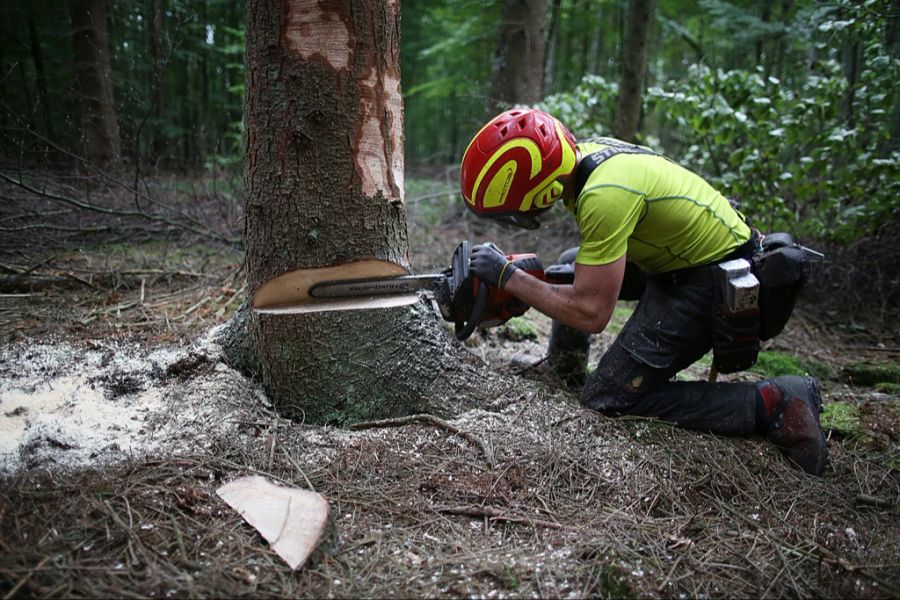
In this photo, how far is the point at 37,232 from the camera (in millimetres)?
4543

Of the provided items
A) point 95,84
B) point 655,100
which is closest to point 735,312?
point 655,100

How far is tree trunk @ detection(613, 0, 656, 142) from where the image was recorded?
21.4 feet

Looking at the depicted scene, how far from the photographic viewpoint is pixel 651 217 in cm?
254

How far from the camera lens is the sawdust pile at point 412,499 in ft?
5.26

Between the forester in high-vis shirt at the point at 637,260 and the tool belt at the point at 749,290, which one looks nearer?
the forester in high-vis shirt at the point at 637,260

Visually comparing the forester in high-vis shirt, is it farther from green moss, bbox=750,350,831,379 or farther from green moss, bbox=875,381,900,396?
green moss, bbox=875,381,900,396

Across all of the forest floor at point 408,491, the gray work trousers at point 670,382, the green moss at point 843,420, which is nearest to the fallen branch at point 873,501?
the forest floor at point 408,491

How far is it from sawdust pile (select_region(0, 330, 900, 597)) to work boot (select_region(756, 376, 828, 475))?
118 millimetres

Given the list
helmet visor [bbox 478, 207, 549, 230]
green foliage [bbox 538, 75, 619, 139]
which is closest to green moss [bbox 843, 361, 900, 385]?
helmet visor [bbox 478, 207, 549, 230]

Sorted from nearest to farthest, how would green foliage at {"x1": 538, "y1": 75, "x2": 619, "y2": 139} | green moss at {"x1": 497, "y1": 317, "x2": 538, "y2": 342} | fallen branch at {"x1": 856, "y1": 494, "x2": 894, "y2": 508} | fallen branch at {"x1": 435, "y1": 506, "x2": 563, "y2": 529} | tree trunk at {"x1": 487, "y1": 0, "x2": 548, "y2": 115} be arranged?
fallen branch at {"x1": 435, "y1": 506, "x2": 563, "y2": 529}
fallen branch at {"x1": 856, "y1": 494, "x2": 894, "y2": 508}
green moss at {"x1": 497, "y1": 317, "x2": 538, "y2": 342}
green foliage at {"x1": 538, "y1": 75, "x2": 619, "y2": 139}
tree trunk at {"x1": 487, "y1": 0, "x2": 548, "y2": 115}

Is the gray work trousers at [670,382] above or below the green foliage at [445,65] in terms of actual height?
below

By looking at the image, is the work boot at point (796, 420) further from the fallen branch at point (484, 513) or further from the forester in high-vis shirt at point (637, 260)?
the fallen branch at point (484, 513)

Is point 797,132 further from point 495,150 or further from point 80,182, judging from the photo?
point 80,182

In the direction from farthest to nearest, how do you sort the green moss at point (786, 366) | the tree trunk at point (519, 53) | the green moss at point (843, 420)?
the tree trunk at point (519, 53)
the green moss at point (786, 366)
the green moss at point (843, 420)
